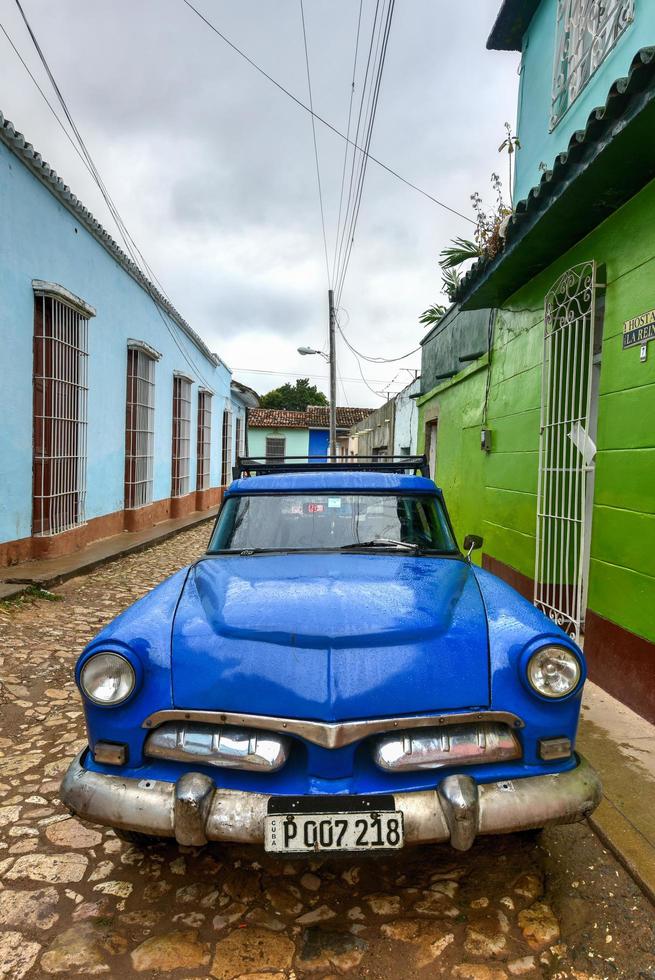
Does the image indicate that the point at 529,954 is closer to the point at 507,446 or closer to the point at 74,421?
the point at 507,446

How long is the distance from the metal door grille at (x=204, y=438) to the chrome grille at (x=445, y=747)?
15.3m

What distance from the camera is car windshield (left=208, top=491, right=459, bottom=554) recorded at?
117 inches

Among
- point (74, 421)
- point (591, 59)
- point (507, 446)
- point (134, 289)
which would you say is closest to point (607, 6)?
point (591, 59)

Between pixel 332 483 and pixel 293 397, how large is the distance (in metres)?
56.6

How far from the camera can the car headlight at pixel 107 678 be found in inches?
74.4

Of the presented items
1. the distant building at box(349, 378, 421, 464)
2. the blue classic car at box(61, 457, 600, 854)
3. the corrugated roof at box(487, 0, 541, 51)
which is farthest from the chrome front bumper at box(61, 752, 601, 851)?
the distant building at box(349, 378, 421, 464)

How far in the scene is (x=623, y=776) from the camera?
8.79 ft

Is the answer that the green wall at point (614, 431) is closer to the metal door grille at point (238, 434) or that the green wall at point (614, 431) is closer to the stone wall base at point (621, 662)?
the stone wall base at point (621, 662)

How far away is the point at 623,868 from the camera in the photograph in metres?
2.11

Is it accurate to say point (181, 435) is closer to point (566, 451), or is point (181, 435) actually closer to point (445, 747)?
point (566, 451)

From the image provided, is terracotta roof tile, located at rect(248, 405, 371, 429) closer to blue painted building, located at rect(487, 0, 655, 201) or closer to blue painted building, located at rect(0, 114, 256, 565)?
blue painted building, located at rect(0, 114, 256, 565)

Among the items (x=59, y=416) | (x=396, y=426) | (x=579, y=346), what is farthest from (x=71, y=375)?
(x=396, y=426)

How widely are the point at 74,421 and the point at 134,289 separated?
3773mm

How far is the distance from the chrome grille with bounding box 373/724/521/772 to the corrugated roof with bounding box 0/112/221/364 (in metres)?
6.77
